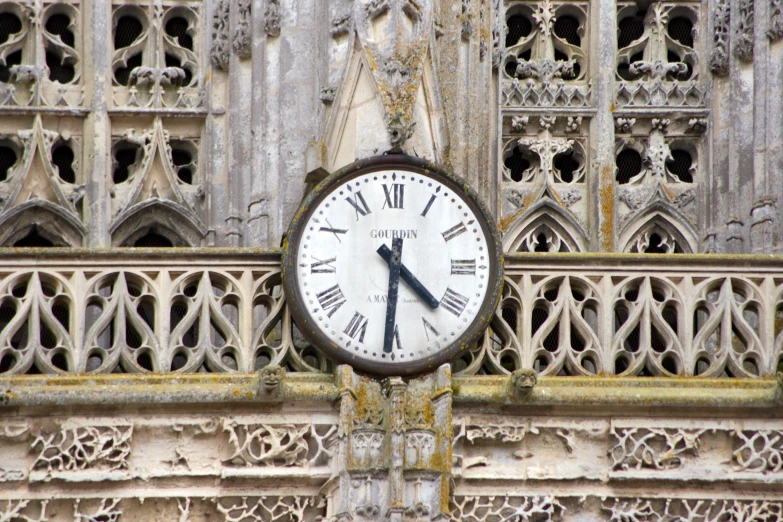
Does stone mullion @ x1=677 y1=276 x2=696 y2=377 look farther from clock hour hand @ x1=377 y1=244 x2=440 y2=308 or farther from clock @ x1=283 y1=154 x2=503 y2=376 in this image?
clock hour hand @ x1=377 y1=244 x2=440 y2=308

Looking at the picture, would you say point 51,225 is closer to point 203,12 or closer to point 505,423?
point 203,12

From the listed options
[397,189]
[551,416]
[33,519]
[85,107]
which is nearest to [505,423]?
[551,416]

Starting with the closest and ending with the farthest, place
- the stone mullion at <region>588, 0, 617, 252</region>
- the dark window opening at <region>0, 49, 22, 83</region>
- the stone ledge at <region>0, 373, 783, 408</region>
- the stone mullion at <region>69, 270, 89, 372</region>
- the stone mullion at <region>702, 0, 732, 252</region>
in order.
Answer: the stone ledge at <region>0, 373, 783, 408</region>, the stone mullion at <region>69, 270, 89, 372</region>, the stone mullion at <region>702, 0, 732, 252</region>, the stone mullion at <region>588, 0, 617, 252</region>, the dark window opening at <region>0, 49, 22, 83</region>

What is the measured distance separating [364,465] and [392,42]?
308 centimetres

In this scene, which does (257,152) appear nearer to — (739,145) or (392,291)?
(392,291)

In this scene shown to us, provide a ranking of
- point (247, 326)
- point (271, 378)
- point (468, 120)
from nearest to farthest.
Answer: point (271, 378) < point (247, 326) < point (468, 120)

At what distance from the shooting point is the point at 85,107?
68.2 ft

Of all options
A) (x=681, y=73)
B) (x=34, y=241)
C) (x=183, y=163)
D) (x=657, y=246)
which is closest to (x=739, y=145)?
(x=681, y=73)

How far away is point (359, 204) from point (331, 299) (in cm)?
70

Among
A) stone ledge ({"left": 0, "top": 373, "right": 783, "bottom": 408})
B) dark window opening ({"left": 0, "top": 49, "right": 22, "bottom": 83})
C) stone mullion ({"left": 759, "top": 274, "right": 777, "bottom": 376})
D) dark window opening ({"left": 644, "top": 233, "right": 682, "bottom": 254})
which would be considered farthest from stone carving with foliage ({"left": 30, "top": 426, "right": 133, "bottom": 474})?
dark window opening ({"left": 644, "top": 233, "right": 682, "bottom": 254})

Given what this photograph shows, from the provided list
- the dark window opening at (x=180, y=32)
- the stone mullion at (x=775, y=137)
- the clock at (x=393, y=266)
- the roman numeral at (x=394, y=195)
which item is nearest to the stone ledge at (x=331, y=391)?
the clock at (x=393, y=266)

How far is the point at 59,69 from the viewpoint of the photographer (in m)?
21.0

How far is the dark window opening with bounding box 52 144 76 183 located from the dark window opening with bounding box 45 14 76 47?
0.83 meters

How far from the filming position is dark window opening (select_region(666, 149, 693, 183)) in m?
21.1
